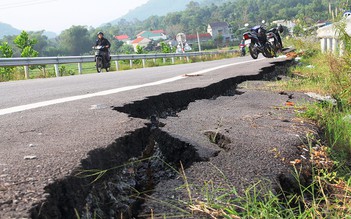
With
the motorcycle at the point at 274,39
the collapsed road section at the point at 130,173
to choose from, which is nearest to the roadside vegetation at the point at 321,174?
the collapsed road section at the point at 130,173

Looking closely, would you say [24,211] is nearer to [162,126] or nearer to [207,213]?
[207,213]

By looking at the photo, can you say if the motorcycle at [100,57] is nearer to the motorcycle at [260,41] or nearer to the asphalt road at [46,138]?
the motorcycle at [260,41]

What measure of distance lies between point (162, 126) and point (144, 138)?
0.29 m

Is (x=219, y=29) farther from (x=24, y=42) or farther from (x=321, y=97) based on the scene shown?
(x=321, y=97)

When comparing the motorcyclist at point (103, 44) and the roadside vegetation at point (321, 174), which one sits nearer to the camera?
the roadside vegetation at point (321, 174)

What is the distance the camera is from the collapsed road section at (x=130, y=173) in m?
1.39

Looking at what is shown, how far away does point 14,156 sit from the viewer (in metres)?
1.84

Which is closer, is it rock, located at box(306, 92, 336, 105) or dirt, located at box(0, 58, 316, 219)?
dirt, located at box(0, 58, 316, 219)

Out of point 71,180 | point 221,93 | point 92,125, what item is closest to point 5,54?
point 221,93

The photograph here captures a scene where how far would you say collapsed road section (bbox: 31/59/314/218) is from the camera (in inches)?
54.6

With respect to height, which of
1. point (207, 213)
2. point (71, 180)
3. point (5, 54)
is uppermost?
point (5, 54)

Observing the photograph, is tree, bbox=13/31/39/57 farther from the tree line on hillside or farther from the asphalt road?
the tree line on hillside

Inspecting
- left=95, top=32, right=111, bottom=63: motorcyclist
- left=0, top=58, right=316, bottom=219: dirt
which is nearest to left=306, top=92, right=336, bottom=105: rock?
left=0, top=58, right=316, bottom=219: dirt

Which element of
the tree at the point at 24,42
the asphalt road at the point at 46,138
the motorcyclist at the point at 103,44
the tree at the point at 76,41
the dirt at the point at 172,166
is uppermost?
the tree at the point at 76,41
